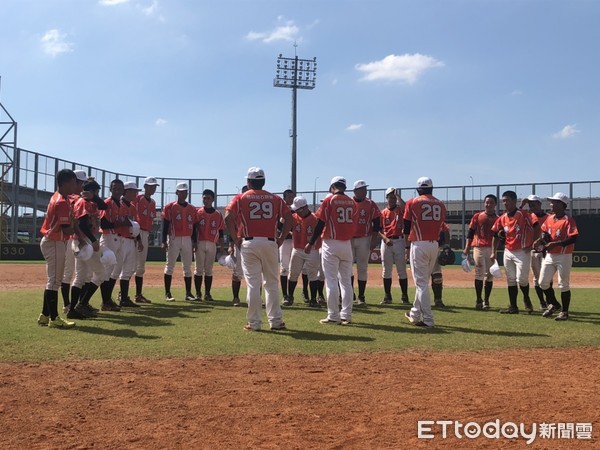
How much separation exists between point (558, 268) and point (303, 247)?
4.72m

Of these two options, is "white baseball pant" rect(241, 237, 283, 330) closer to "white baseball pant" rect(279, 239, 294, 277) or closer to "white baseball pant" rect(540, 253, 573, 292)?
"white baseball pant" rect(279, 239, 294, 277)

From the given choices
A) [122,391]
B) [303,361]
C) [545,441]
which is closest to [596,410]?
[545,441]

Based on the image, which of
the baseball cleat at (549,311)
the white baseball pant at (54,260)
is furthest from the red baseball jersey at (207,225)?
the baseball cleat at (549,311)

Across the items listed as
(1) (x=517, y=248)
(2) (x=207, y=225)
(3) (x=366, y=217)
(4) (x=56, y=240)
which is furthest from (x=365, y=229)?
(4) (x=56, y=240)

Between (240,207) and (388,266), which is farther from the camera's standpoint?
(388,266)

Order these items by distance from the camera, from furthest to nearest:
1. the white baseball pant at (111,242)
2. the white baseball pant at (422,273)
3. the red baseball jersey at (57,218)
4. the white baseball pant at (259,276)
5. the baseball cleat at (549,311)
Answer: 1. the white baseball pant at (111,242)
2. the baseball cleat at (549,311)
3. the white baseball pant at (422,273)
4. the white baseball pant at (259,276)
5. the red baseball jersey at (57,218)

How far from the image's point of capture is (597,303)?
11617 millimetres

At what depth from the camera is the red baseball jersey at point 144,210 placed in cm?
1110

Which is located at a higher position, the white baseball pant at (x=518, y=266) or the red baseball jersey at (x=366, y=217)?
the red baseball jersey at (x=366, y=217)

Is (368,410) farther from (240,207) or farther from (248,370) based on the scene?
(240,207)

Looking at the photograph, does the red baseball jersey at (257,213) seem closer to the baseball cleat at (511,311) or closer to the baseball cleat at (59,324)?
the baseball cleat at (59,324)

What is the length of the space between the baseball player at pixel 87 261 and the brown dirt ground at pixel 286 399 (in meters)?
3.03

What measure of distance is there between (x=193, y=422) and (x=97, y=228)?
6.32 m

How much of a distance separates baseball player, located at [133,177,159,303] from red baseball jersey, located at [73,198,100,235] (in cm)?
165
